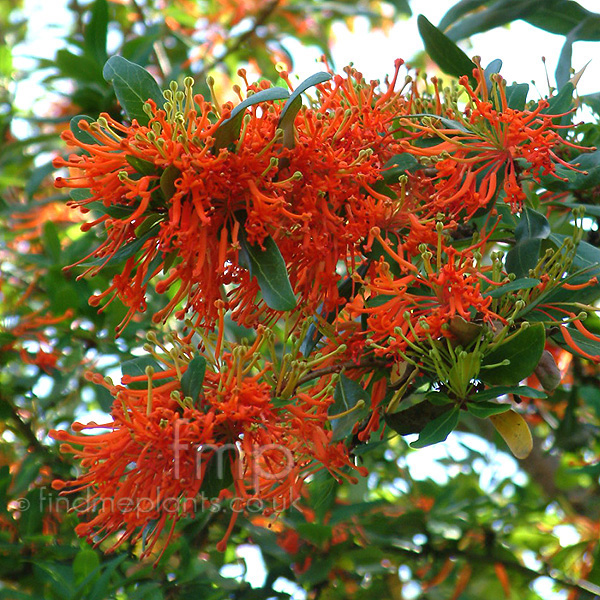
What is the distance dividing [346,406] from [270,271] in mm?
286

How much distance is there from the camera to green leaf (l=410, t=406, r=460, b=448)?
1455 mm

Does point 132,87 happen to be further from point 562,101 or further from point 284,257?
point 562,101

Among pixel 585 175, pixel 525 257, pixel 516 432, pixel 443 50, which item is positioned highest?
pixel 443 50

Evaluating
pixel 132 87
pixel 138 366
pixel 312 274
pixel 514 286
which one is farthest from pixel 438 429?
pixel 132 87

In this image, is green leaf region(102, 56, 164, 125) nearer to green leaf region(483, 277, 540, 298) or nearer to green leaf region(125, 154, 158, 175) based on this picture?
green leaf region(125, 154, 158, 175)

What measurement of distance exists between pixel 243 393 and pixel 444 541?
1.57 meters

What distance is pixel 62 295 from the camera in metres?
2.59

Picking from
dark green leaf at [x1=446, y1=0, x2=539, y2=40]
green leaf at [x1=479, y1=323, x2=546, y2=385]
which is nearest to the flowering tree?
green leaf at [x1=479, y1=323, x2=546, y2=385]

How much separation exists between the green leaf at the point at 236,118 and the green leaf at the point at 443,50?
634mm

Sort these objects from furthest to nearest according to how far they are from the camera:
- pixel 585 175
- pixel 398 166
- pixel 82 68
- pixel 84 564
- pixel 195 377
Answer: pixel 82 68 < pixel 84 564 < pixel 585 175 < pixel 398 166 < pixel 195 377

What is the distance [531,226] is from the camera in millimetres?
1642

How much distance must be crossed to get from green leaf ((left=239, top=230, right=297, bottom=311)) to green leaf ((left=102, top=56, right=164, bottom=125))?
13.1 inches

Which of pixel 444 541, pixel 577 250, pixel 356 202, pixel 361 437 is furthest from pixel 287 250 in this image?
pixel 444 541

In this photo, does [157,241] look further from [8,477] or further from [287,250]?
[8,477]
